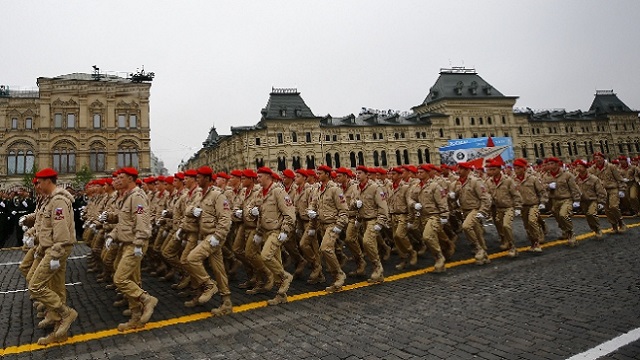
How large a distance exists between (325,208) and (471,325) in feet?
11.8

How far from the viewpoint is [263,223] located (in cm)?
675

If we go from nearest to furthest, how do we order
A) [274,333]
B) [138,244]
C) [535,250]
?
[274,333] < [138,244] < [535,250]

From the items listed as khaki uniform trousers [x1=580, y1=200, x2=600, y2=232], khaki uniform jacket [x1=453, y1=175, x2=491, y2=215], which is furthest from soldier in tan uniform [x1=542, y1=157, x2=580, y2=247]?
khaki uniform jacket [x1=453, y1=175, x2=491, y2=215]

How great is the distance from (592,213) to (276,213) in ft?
31.3

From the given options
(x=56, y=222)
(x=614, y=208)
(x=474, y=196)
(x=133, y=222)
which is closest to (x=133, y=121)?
(x=133, y=222)

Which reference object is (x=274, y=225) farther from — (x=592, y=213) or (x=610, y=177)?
(x=610, y=177)

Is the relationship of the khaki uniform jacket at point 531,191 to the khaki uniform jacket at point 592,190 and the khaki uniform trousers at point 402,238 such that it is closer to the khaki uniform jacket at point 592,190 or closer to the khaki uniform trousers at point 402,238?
the khaki uniform jacket at point 592,190

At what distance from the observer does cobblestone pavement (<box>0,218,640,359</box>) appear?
426 centimetres

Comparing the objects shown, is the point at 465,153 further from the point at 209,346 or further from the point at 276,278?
the point at 209,346

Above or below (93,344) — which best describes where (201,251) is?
above

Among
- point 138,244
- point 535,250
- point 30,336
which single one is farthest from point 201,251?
point 535,250

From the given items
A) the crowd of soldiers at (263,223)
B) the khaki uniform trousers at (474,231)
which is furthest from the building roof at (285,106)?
the khaki uniform trousers at (474,231)

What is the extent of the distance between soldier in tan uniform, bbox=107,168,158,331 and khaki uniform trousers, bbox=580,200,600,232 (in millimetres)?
11629

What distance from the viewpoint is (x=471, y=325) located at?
482 cm
